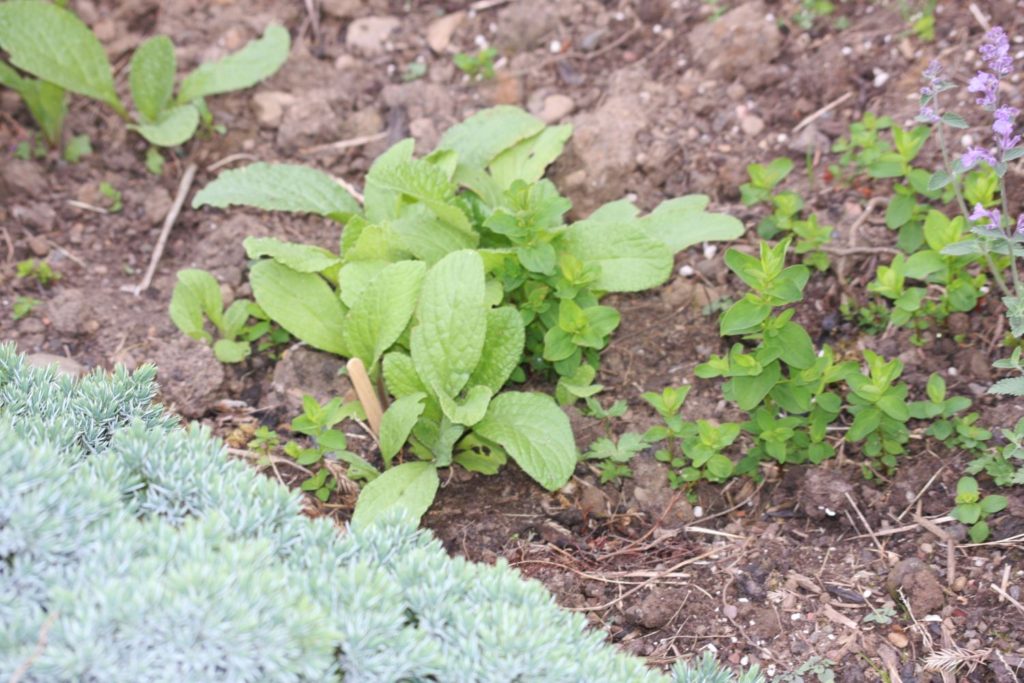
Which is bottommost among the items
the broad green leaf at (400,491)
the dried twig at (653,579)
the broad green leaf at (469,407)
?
the dried twig at (653,579)

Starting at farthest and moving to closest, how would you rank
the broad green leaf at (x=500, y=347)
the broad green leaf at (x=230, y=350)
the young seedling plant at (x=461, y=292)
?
1. the broad green leaf at (x=230, y=350)
2. the broad green leaf at (x=500, y=347)
3. the young seedling plant at (x=461, y=292)

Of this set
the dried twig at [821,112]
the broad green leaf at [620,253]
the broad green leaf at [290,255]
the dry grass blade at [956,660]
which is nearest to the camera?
the dry grass blade at [956,660]

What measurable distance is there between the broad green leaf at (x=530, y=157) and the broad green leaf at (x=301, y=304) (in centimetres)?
72

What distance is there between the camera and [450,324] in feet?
9.57

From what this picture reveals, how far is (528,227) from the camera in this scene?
2988 millimetres

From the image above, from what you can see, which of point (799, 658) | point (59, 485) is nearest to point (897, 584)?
point (799, 658)

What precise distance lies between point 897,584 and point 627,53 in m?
2.36

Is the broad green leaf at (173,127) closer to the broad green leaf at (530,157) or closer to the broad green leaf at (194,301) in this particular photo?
the broad green leaf at (194,301)

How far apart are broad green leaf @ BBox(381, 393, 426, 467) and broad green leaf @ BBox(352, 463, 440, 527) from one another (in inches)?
2.5

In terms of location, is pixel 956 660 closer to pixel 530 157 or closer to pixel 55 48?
pixel 530 157

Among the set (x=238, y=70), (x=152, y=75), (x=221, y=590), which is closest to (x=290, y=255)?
(x=238, y=70)

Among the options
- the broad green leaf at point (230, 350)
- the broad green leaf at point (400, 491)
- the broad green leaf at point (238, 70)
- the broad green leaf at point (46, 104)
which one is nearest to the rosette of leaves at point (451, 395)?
the broad green leaf at point (400, 491)

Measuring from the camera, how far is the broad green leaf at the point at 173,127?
3842mm

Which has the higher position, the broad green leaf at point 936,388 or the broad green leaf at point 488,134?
the broad green leaf at point 488,134
